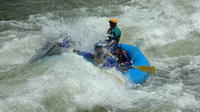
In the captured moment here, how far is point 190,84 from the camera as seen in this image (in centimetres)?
796

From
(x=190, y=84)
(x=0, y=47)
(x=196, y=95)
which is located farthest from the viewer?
(x=0, y=47)

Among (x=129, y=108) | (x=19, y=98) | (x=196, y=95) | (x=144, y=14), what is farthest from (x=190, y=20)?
(x=19, y=98)

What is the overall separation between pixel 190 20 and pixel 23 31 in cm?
555

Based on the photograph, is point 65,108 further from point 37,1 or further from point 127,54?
point 37,1

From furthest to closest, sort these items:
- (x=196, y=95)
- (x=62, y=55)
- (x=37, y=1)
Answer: (x=37, y=1) < (x=62, y=55) < (x=196, y=95)

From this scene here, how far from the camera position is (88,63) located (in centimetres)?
800

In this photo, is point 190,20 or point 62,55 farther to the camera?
point 190,20

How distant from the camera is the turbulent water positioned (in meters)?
6.91

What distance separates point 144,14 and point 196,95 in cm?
566

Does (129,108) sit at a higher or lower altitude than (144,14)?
lower

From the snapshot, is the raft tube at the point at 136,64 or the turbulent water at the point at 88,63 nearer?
the turbulent water at the point at 88,63

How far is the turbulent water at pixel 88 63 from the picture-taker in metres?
6.91

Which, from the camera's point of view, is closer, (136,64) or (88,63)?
(88,63)

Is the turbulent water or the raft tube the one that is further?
the raft tube
